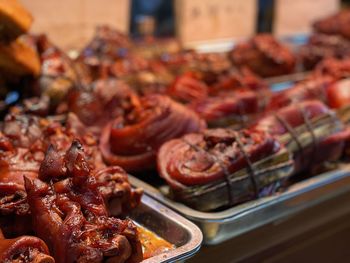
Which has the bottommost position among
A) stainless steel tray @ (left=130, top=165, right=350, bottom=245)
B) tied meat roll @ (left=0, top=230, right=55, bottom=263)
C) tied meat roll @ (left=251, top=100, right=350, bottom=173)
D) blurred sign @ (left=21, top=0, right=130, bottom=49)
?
stainless steel tray @ (left=130, top=165, right=350, bottom=245)

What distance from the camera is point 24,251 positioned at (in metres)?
1.50

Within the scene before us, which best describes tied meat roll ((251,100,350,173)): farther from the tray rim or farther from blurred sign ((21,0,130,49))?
blurred sign ((21,0,130,49))

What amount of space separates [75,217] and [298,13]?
4847 mm

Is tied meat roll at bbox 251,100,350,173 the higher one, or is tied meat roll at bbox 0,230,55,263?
tied meat roll at bbox 0,230,55,263

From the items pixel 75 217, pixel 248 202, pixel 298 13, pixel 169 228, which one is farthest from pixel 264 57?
pixel 75 217

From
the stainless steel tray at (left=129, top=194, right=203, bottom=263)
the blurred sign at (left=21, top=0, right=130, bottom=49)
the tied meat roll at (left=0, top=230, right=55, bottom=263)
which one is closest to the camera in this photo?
the tied meat roll at (left=0, top=230, right=55, bottom=263)

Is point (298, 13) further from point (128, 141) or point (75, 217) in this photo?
point (75, 217)

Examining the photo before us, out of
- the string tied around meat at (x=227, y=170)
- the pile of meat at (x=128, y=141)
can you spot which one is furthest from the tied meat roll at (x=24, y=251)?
the string tied around meat at (x=227, y=170)

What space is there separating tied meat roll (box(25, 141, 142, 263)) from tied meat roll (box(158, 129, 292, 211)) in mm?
517

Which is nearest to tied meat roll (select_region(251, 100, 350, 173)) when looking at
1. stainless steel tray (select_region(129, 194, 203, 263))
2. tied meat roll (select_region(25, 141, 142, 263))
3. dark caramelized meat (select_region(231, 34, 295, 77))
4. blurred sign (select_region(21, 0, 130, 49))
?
stainless steel tray (select_region(129, 194, 203, 263))

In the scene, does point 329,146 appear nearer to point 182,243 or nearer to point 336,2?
point 182,243

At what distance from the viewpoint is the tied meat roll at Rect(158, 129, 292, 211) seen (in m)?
2.18

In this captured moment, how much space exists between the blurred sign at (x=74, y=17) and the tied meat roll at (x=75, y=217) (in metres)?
2.70

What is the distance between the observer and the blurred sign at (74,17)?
4.20 metres
